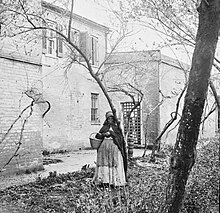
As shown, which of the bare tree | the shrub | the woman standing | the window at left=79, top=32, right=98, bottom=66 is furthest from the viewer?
the window at left=79, top=32, right=98, bottom=66

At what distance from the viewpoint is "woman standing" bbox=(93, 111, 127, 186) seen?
885 centimetres

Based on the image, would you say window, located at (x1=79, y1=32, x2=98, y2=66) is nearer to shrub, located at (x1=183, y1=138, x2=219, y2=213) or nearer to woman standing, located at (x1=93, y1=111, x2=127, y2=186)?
woman standing, located at (x1=93, y1=111, x2=127, y2=186)

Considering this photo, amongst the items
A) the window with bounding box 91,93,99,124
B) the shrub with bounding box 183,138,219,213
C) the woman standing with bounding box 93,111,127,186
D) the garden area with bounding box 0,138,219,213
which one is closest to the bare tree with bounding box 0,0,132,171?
the woman standing with bounding box 93,111,127,186

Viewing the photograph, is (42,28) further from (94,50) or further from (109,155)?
(94,50)

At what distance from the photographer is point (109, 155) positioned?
29.2ft

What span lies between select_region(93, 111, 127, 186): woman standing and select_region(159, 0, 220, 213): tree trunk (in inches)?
217

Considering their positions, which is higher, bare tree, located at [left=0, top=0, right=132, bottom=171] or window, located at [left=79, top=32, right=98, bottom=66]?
window, located at [left=79, top=32, right=98, bottom=66]

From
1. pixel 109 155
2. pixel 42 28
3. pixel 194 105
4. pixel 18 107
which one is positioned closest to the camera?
pixel 194 105

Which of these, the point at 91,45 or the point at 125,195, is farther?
the point at 91,45

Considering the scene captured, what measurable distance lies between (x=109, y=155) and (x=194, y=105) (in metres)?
5.77

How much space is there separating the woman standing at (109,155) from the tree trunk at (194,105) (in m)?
5.50

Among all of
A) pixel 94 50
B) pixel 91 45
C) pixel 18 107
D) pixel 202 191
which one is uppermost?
pixel 91 45

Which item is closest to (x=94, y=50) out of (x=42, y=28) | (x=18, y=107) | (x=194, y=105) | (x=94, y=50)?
(x=94, y=50)

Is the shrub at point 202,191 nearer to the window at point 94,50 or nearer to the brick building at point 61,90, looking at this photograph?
the brick building at point 61,90
